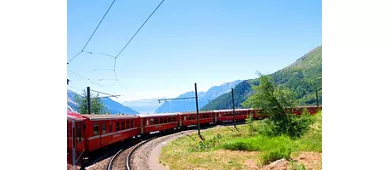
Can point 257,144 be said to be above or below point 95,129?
below

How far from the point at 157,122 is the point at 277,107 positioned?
34.6 feet

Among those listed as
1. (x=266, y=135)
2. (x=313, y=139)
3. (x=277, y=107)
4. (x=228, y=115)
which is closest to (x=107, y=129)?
(x=266, y=135)

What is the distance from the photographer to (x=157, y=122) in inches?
1003

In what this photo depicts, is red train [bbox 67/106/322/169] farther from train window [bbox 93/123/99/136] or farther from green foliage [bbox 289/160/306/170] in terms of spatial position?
green foliage [bbox 289/160/306/170]

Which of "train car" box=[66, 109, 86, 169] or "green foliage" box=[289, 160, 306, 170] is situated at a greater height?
"train car" box=[66, 109, 86, 169]

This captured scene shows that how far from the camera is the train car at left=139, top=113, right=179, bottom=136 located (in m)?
23.6

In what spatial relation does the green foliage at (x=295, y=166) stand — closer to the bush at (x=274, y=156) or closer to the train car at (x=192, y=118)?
the bush at (x=274, y=156)

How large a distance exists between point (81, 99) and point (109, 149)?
3639 centimetres

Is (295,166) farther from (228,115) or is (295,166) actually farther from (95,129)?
(228,115)

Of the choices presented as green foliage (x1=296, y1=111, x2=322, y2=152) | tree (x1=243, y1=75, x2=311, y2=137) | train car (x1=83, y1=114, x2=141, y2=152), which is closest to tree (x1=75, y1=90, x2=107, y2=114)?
train car (x1=83, y1=114, x2=141, y2=152)
